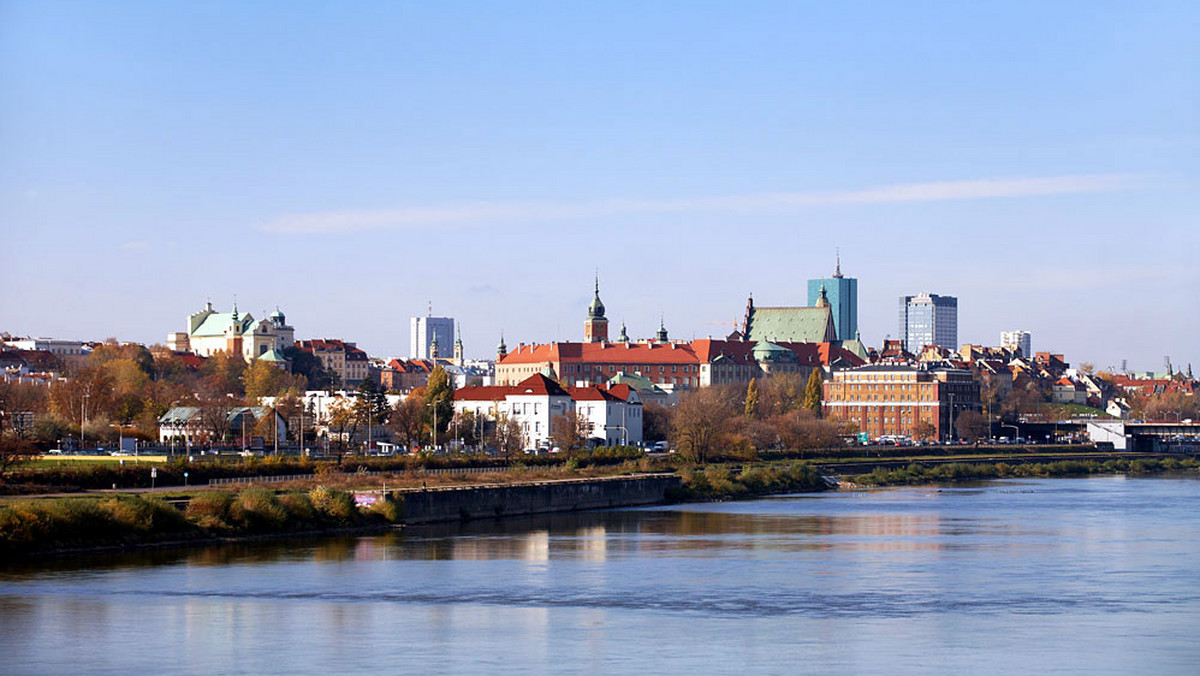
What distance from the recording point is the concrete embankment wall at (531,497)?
6003 centimetres

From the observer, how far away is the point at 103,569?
42469 mm

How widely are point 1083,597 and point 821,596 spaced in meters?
6.08

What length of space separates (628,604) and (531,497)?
3001cm

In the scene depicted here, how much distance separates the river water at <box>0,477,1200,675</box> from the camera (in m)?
30.2

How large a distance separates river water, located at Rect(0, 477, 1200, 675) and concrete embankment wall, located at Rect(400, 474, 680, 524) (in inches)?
94.4

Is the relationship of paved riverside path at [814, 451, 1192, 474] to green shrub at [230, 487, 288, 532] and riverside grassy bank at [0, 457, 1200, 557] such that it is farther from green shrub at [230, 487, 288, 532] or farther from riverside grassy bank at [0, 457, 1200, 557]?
green shrub at [230, 487, 288, 532]

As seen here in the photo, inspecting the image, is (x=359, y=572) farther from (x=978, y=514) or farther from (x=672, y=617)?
(x=978, y=514)

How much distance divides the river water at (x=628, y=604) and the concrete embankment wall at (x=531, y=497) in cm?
240

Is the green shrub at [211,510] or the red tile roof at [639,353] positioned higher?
the red tile roof at [639,353]

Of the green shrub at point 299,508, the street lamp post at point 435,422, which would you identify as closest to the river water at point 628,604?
the green shrub at point 299,508

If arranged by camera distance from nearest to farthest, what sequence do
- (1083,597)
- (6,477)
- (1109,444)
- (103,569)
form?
(1083,597) < (103,569) < (6,477) < (1109,444)

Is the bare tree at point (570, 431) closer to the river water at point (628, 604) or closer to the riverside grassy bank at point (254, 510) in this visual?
the riverside grassy bank at point (254, 510)

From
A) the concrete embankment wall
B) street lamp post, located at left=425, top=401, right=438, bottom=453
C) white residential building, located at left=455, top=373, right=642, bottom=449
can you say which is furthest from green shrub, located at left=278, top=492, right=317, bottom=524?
white residential building, located at left=455, top=373, right=642, bottom=449

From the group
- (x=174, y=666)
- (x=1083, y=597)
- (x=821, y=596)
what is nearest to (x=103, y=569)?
(x=174, y=666)
